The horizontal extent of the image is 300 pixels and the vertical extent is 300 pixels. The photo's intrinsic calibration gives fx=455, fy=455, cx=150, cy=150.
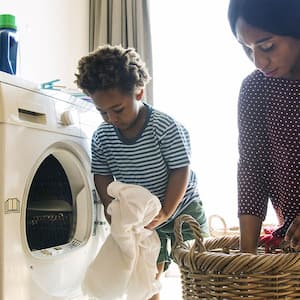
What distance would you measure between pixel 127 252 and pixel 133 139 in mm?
350

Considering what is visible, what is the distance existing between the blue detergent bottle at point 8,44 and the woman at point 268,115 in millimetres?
754

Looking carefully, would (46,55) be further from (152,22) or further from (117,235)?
(117,235)

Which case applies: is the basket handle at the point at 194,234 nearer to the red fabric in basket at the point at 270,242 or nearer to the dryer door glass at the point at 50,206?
the red fabric in basket at the point at 270,242

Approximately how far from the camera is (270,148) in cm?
94

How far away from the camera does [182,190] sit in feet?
4.24

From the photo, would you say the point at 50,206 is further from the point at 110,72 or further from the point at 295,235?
the point at 295,235

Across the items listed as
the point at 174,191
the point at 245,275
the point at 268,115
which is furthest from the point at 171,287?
the point at 245,275

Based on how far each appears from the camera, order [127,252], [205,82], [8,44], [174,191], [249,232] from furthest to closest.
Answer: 1. [205,82]
2. [8,44]
3. [174,191]
4. [127,252]
5. [249,232]

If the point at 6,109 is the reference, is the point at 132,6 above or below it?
above

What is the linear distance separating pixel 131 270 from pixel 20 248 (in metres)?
0.28

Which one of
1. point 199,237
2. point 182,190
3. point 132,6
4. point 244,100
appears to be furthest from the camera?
point 132,6

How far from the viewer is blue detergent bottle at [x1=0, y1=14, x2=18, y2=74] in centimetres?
137

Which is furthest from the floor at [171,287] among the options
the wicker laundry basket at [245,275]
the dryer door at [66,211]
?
the wicker laundry basket at [245,275]

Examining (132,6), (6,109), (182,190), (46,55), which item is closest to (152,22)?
(132,6)
